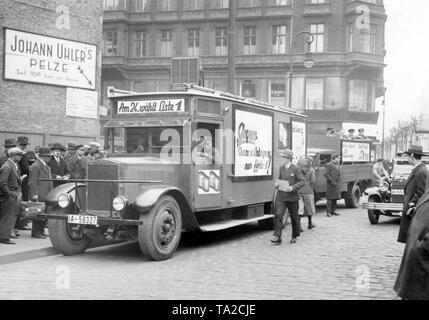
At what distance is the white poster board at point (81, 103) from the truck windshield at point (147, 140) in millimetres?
10921

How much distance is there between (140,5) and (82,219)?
1632 inches

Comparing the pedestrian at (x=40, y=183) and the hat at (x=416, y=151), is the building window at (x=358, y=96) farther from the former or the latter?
the hat at (x=416, y=151)

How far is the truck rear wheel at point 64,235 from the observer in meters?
9.15

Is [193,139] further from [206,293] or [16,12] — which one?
[16,12]

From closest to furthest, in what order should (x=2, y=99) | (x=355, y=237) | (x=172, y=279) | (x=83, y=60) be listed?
(x=172, y=279), (x=355, y=237), (x=2, y=99), (x=83, y=60)

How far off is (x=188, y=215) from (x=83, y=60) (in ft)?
42.5

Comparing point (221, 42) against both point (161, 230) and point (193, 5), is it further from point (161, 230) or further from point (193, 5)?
point (161, 230)

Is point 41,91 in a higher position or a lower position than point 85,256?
higher

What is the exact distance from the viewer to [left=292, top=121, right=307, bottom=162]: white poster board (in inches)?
550

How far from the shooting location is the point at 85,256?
30.1ft

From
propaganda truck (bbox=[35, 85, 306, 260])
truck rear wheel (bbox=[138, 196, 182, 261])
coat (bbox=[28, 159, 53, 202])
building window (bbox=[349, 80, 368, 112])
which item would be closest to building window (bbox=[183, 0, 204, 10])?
building window (bbox=[349, 80, 368, 112])

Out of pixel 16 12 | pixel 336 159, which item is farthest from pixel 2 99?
pixel 336 159

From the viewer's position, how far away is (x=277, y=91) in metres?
44.1

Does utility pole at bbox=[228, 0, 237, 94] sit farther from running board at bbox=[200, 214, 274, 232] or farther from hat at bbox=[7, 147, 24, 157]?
hat at bbox=[7, 147, 24, 157]
